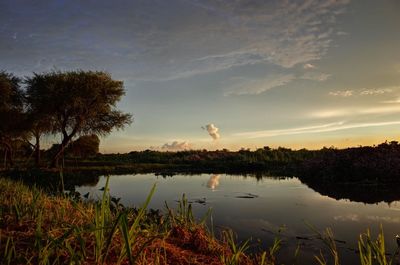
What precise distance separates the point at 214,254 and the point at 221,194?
11964 millimetres

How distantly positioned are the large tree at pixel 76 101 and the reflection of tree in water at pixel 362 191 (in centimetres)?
2376

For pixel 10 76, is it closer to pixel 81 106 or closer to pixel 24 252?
pixel 81 106

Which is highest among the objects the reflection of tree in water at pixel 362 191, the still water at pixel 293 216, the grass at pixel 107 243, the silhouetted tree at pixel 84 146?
the silhouetted tree at pixel 84 146

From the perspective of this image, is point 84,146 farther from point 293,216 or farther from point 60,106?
point 293,216

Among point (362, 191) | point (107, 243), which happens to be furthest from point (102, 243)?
point (362, 191)

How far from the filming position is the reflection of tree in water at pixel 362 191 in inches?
551

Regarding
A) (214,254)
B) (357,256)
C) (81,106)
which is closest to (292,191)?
(357,256)

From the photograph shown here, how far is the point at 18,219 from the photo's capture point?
4773 millimetres

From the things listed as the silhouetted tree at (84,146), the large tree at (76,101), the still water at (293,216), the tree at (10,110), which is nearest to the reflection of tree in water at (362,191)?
the still water at (293,216)

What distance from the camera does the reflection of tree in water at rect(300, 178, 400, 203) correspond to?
1401 centimetres

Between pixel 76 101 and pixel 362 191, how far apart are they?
25.9m

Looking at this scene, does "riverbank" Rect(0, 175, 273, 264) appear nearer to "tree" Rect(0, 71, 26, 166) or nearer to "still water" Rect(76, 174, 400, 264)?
"still water" Rect(76, 174, 400, 264)

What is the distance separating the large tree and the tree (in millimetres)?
1504

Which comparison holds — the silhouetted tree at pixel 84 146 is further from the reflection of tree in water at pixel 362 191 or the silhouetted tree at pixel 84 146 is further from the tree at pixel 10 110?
the reflection of tree in water at pixel 362 191
